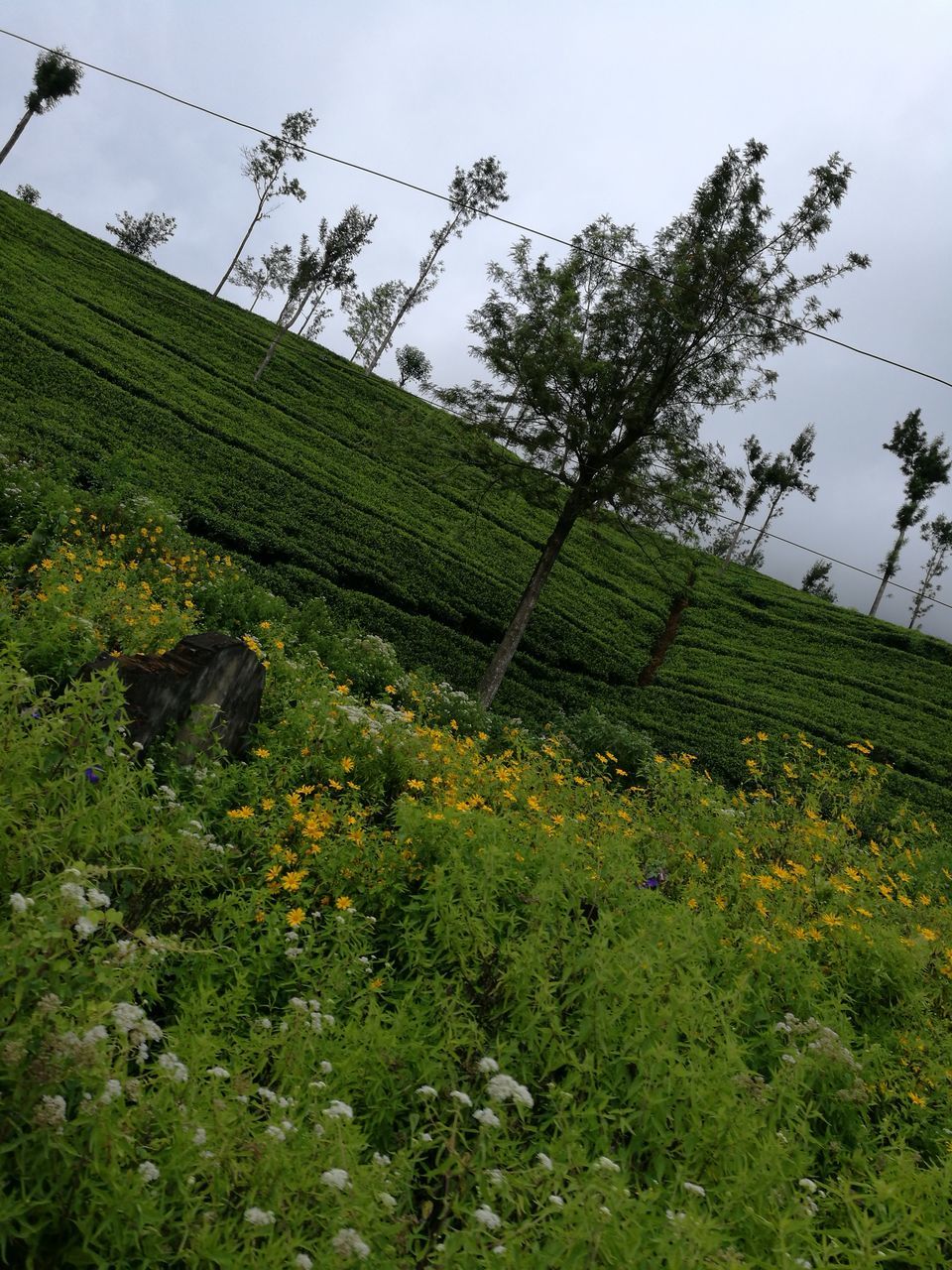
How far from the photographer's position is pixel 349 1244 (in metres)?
1.60

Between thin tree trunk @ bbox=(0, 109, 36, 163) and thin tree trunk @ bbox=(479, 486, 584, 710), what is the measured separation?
4082cm

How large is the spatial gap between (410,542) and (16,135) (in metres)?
38.3

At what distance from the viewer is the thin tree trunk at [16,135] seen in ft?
122

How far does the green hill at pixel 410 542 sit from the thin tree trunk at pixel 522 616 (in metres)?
0.69

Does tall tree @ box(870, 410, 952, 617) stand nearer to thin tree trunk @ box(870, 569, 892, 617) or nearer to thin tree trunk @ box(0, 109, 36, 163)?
thin tree trunk @ box(870, 569, 892, 617)

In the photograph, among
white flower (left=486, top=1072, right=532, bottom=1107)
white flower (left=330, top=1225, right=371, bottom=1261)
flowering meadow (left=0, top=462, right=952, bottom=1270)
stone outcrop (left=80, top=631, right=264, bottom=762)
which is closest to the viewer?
white flower (left=330, top=1225, right=371, bottom=1261)

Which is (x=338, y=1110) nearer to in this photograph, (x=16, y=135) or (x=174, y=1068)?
(x=174, y=1068)

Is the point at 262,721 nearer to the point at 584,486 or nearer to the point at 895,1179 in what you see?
the point at 895,1179

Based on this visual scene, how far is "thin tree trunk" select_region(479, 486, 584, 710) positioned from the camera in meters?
12.1

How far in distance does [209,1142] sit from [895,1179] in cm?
222

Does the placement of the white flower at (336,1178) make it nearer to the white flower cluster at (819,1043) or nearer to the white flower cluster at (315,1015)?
the white flower cluster at (315,1015)

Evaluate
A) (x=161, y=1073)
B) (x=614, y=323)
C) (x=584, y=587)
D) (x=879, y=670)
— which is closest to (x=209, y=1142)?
(x=161, y=1073)

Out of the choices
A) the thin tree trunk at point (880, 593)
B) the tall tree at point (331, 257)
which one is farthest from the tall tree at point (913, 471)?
the tall tree at point (331, 257)

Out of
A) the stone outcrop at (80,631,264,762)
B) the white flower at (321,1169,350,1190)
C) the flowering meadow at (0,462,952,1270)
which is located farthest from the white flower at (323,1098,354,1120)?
the stone outcrop at (80,631,264,762)
